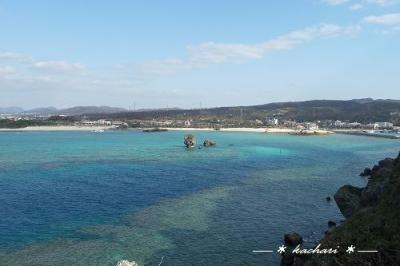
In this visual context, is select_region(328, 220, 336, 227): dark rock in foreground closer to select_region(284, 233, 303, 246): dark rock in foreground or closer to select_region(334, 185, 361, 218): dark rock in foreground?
select_region(334, 185, 361, 218): dark rock in foreground

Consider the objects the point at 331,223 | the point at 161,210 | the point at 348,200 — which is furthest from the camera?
the point at 161,210

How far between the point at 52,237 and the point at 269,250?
1864cm

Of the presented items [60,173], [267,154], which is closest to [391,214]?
[60,173]

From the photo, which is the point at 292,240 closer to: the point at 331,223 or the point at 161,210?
the point at 331,223

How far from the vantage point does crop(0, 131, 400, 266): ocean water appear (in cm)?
3475

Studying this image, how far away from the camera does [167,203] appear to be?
168ft

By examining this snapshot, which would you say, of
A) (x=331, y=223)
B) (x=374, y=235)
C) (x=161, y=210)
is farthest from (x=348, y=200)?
(x=161, y=210)

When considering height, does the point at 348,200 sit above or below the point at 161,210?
above

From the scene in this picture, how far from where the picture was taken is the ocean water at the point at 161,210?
3475 cm

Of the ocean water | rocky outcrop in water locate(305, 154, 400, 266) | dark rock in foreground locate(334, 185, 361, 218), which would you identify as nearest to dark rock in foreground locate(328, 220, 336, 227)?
the ocean water

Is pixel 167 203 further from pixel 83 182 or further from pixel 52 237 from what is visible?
pixel 83 182

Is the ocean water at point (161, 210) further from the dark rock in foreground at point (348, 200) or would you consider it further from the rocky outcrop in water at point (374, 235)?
the rocky outcrop in water at point (374, 235)

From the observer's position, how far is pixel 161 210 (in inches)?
1882

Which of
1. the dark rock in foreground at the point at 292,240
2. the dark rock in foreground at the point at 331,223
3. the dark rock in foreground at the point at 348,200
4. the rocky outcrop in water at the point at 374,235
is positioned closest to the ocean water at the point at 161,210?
the dark rock in foreground at the point at 331,223
